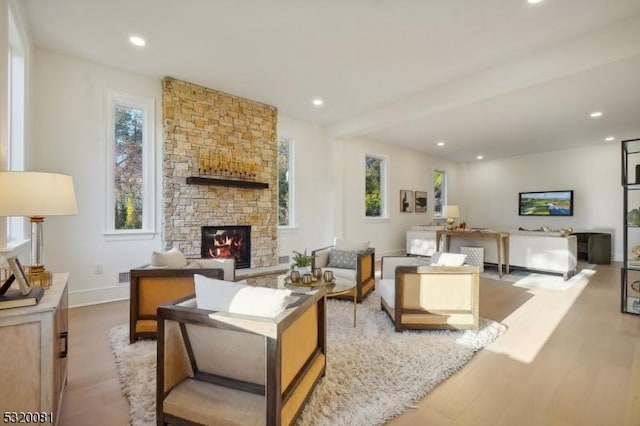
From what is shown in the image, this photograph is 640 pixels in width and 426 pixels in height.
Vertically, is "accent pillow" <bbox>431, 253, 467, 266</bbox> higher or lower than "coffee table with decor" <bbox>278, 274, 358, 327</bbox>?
higher

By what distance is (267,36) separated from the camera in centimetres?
347

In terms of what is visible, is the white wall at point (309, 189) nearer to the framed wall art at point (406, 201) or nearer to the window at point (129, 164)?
the window at point (129, 164)

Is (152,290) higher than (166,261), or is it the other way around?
(166,261)

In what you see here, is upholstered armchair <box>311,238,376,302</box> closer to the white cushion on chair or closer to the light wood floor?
the white cushion on chair

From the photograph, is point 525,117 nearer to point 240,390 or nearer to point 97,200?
point 240,390

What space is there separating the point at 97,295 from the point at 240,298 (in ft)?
11.8

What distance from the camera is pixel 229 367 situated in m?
1.69

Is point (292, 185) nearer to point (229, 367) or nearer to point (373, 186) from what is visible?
point (373, 186)

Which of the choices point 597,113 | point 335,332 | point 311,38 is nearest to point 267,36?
point 311,38

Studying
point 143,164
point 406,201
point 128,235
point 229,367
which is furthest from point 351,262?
point 406,201

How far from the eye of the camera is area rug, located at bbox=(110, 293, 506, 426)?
1.92m

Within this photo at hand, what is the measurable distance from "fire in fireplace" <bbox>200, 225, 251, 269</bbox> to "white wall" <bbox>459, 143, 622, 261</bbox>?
319 inches

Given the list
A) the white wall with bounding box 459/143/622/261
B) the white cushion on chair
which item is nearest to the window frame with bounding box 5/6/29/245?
the white cushion on chair

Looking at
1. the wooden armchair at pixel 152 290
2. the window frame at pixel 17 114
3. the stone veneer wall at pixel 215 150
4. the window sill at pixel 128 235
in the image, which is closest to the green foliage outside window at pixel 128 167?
the window sill at pixel 128 235
